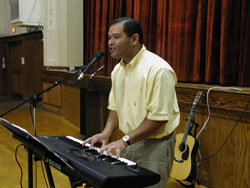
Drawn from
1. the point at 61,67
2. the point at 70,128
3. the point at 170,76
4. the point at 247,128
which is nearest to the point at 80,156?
the point at 170,76

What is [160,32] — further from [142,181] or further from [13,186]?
[142,181]

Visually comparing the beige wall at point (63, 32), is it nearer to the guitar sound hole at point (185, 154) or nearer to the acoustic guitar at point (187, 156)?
the acoustic guitar at point (187, 156)

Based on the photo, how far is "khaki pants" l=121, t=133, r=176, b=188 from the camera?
60.7 inches

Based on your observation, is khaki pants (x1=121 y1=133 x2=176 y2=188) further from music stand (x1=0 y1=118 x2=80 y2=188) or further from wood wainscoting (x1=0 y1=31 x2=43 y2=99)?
wood wainscoting (x1=0 y1=31 x2=43 y2=99)

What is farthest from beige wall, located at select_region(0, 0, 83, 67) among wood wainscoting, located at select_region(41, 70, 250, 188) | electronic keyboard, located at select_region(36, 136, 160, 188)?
electronic keyboard, located at select_region(36, 136, 160, 188)

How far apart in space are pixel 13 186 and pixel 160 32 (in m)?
2.31

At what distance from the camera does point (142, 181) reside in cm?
116

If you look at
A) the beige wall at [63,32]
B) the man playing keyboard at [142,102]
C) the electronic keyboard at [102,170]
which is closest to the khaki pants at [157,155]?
the man playing keyboard at [142,102]

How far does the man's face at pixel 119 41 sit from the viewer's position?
58.5 inches

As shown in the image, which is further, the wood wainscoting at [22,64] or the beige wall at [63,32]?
the wood wainscoting at [22,64]

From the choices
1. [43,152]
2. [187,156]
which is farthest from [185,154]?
[43,152]

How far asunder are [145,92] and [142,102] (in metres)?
0.06

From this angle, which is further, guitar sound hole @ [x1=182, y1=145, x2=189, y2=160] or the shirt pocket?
guitar sound hole @ [x1=182, y1=145, x2=189, y2=160]

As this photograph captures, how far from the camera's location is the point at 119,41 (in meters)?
1.49
